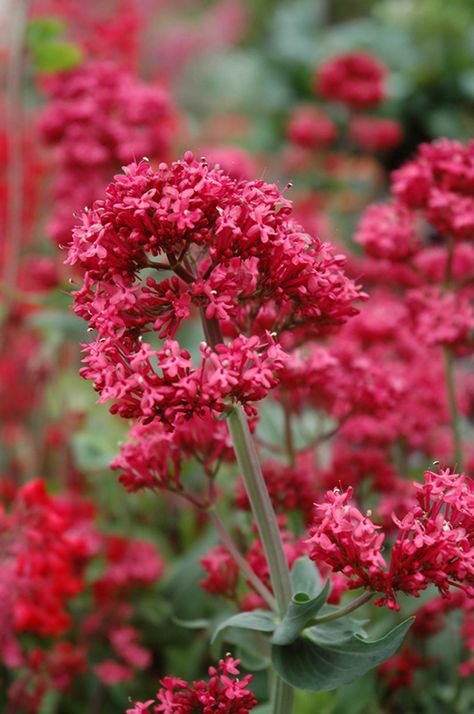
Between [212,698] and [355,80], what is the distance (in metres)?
2.38

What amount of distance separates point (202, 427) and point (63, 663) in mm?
575

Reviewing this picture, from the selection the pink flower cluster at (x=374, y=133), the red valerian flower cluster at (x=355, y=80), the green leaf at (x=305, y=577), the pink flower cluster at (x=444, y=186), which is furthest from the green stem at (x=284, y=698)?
the pink flower cluster at (x=374, y=133)

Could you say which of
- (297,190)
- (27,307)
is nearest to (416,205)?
(27,307)

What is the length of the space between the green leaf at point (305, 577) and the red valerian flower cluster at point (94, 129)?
107cm

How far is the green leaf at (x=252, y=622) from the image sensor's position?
882 millimetres

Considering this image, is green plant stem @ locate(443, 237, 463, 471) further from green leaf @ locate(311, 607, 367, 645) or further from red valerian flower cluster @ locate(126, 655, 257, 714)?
red valerian flower cluster @ locate(126, 655, 257, 714)

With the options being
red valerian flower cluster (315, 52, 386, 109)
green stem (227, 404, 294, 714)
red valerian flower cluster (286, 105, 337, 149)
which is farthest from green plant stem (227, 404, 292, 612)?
red valerian flower cluster (286, 105, 337, 149)

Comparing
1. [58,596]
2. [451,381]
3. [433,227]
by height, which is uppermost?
[433,227]

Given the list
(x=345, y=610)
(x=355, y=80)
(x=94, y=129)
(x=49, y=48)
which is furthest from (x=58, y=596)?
(x=355, y=80)

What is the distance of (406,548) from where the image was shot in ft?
2.60

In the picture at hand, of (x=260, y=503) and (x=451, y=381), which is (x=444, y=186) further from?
(x=260, y=503)

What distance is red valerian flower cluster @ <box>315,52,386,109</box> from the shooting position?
2.72 metres

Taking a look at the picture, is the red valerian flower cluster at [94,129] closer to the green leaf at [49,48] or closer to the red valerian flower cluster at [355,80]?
the green leaf at [49,48]

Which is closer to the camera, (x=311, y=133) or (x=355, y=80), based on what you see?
(x=355, y=80)
